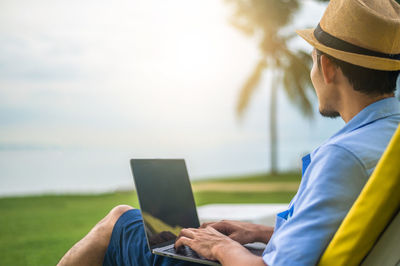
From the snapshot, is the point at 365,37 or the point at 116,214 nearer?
the point at 365,37

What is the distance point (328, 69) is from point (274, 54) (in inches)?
691

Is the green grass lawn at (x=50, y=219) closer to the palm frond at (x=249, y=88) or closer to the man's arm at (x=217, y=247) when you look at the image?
the man's arm at (x=217, y=247)

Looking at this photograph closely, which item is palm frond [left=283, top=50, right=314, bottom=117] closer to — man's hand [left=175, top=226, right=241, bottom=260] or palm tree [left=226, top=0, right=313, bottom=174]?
palm tree [left=226, top=0, right=313, bottom=174]

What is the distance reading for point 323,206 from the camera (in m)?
1.15

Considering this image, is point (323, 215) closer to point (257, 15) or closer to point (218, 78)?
point (218, 78)

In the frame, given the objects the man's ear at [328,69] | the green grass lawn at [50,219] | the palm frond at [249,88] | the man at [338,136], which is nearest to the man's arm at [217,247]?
the man at [338,136]

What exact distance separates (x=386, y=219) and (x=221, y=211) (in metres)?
2.60

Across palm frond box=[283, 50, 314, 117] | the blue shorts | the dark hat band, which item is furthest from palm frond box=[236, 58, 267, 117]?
the dark hat band

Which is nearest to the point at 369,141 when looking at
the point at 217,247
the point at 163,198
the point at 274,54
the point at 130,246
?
the point at 217,247

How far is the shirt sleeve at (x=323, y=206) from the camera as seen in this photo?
3.76 feet

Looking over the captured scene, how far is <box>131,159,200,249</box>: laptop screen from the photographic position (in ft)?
5.57

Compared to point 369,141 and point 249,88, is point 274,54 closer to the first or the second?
point 249,88

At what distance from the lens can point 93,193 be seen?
38.4ft

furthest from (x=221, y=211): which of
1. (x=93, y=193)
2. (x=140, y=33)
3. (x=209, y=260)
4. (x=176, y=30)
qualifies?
(x=140, y=33)
